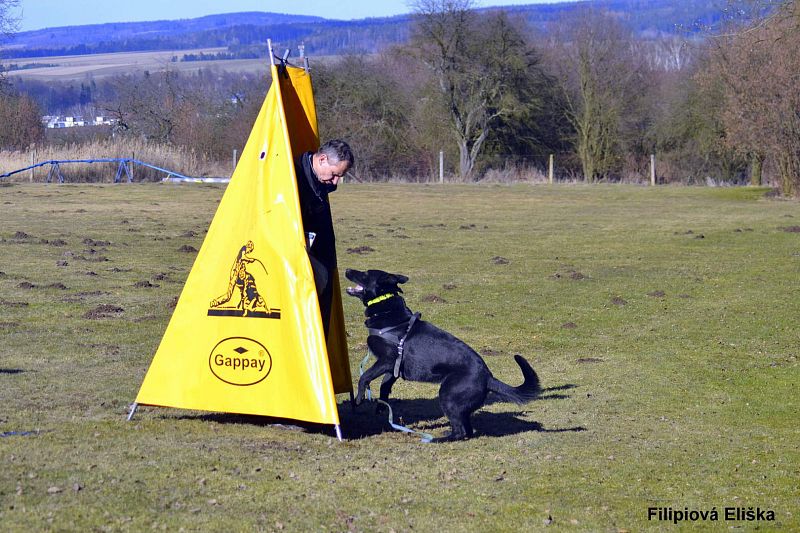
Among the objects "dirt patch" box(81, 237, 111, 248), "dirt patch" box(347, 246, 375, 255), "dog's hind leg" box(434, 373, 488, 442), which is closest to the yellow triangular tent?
"dog's hind leg" box(434, 373, 488, 442)

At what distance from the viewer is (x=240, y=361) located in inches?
298

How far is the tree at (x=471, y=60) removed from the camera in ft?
173

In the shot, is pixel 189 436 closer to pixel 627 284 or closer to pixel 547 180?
pixel 627 284

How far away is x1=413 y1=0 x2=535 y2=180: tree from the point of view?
2082 inches

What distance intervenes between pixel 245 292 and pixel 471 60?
47.2 meters

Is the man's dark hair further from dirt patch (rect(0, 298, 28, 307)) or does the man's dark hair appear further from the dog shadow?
dirt patch (rect(0, 298, 28, 307))

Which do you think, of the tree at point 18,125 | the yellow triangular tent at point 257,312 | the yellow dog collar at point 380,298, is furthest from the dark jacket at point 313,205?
the tree at point 18,125

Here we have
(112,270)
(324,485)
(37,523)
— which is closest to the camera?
Answer: (37,523)

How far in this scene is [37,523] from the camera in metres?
5.26

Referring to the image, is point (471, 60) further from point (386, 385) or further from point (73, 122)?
point (386, 385)

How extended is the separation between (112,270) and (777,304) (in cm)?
1082

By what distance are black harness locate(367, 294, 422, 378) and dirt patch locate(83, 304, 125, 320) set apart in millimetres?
6247

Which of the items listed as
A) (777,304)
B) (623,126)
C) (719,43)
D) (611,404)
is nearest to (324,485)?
(611,404)

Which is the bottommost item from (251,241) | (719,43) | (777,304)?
(777,304)
